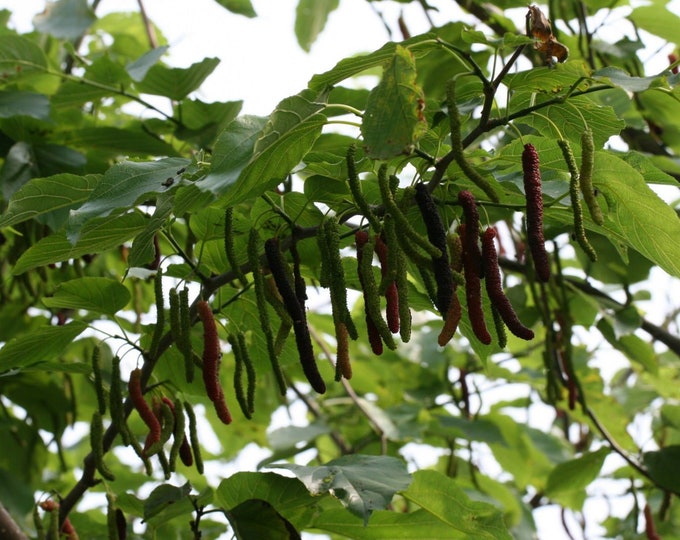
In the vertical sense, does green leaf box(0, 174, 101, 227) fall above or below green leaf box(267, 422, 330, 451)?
above

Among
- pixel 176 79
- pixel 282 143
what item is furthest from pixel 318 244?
pixel 176 79

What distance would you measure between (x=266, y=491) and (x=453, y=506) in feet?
1.03

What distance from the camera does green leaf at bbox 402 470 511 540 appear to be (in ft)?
5.08

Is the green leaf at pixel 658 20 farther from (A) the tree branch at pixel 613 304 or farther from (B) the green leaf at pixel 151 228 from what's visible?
(B) the green leaf at pixel 151 228

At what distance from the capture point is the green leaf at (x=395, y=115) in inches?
42.1

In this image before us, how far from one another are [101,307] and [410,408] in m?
1.28

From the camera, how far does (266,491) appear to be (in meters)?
1.49

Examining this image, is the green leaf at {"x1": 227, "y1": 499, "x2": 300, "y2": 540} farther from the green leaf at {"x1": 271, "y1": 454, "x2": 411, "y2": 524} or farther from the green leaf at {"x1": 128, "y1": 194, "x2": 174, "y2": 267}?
the green leaf at {"x1": 128, "y1": 194, "x2": 174, "y2": 267}

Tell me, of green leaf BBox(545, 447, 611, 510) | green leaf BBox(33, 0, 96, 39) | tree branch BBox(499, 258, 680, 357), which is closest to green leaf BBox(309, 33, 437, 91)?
tree branch BBox(499, 258, 680, 357)

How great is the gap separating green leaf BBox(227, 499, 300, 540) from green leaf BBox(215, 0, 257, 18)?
1.31m

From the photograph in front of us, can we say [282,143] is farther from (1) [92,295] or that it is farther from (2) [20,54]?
(2) [20,54]

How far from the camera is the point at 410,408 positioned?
271 cm

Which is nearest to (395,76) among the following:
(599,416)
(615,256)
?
(615,256)

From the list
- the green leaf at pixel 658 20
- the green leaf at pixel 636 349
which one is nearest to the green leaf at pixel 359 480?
the green leaf at pixel 636 349
